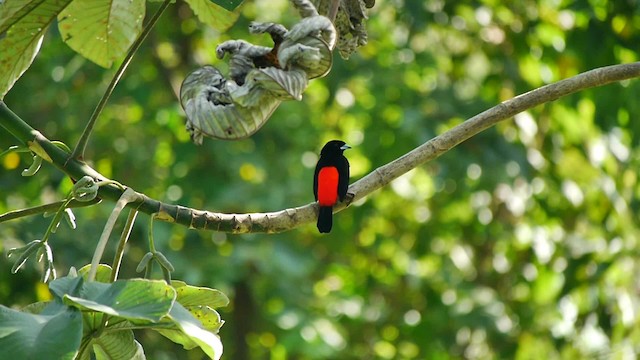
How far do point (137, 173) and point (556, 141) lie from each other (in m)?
2.49

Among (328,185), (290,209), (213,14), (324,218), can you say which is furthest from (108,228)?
(328,185)

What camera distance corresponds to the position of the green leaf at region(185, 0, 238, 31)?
6.41 ft

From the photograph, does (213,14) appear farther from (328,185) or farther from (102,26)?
(328,185)

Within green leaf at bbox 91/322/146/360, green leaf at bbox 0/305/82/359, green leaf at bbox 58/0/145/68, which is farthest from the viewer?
green leaf at bbox 58/0/145/68

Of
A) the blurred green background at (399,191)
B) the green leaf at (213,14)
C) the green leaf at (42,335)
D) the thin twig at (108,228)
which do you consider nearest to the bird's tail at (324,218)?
the green leaf at (213,14)

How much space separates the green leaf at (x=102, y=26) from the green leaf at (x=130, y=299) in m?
0.65

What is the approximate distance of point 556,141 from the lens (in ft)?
20.7

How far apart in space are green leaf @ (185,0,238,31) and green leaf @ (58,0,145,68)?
0.33 ft

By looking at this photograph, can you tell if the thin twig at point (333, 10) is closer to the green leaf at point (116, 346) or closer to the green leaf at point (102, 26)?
the green leaf at point (102, 26)

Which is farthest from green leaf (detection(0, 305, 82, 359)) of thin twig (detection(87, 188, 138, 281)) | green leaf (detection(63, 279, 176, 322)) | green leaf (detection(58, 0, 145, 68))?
green leaf (detection(58, 0, 145, 68))

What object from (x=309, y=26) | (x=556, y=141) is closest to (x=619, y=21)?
(x=556, y=141)

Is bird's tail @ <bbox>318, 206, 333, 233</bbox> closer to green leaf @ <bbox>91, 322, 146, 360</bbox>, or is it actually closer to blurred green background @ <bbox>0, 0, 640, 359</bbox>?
green leaf @ <bbox>91, 322, 146, 360</bbox>

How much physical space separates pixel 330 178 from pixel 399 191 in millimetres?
3599

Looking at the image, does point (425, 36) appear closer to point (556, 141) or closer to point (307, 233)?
point (556, 141)
